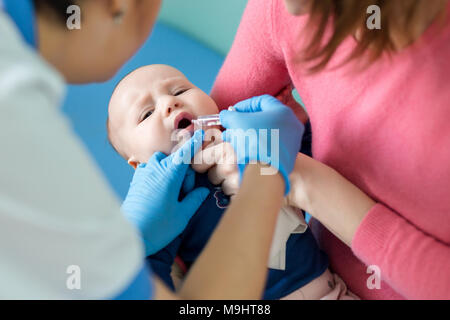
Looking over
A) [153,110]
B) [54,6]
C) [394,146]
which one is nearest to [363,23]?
[394,146]

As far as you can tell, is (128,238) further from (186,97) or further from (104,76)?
(186,97)

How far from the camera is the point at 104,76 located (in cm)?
57

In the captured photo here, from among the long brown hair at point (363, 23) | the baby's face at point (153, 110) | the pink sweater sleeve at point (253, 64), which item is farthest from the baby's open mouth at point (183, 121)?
the long brown hair at point (363, 23)

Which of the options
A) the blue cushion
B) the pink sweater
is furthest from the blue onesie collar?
the blue cushion

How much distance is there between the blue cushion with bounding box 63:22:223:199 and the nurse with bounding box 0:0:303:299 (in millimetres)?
952

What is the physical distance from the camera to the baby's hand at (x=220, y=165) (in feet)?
2.97

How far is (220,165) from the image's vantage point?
92 centimetres

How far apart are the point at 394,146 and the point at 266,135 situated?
0.66 ft

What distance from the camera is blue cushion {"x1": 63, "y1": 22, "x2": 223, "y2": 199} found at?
5.00ft

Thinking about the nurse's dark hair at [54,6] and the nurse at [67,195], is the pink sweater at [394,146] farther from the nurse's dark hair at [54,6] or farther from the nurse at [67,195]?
the nurse's dark hair at [54,6]

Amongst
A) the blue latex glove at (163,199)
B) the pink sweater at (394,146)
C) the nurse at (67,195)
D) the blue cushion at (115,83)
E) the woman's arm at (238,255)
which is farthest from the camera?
the blue cushion at (115,83)

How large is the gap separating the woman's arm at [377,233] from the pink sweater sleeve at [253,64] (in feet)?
0.81
